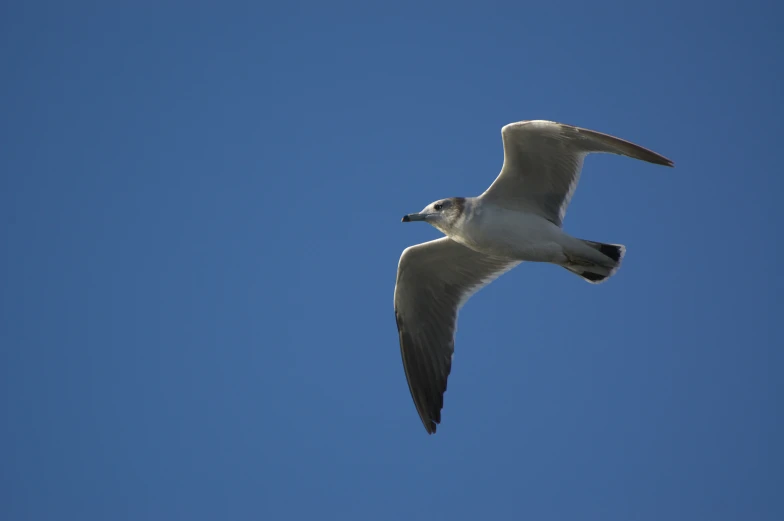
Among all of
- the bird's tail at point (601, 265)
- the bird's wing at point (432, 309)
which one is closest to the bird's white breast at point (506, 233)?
the bird's tail at point (601, 265)

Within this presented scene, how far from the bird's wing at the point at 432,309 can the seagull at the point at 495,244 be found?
12 millimetres

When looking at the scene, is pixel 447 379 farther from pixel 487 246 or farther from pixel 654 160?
pixel 654 160

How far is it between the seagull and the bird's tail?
0.01m

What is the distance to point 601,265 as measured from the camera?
8.74 m

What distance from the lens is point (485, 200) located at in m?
8.79

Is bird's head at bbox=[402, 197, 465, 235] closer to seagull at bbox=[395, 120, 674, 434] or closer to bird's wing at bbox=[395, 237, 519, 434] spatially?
seagull at bbox=[395, 120, 674, 434]

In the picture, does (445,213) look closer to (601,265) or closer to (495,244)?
(495,244)

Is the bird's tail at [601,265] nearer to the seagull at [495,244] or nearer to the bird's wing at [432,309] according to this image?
the seagull at [495,244]

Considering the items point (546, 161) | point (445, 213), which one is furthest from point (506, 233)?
point (546, 161)

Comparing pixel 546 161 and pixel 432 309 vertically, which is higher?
pixel 546 161

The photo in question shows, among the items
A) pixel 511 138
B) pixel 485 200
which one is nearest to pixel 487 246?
pixel 485 200

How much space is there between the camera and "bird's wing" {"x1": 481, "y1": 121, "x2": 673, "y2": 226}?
26.6 feet

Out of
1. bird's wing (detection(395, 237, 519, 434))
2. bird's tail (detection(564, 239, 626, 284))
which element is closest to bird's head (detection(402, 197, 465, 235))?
bird's wing (detection(395, 237, 519, 434))

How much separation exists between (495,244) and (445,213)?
600 millimetres
